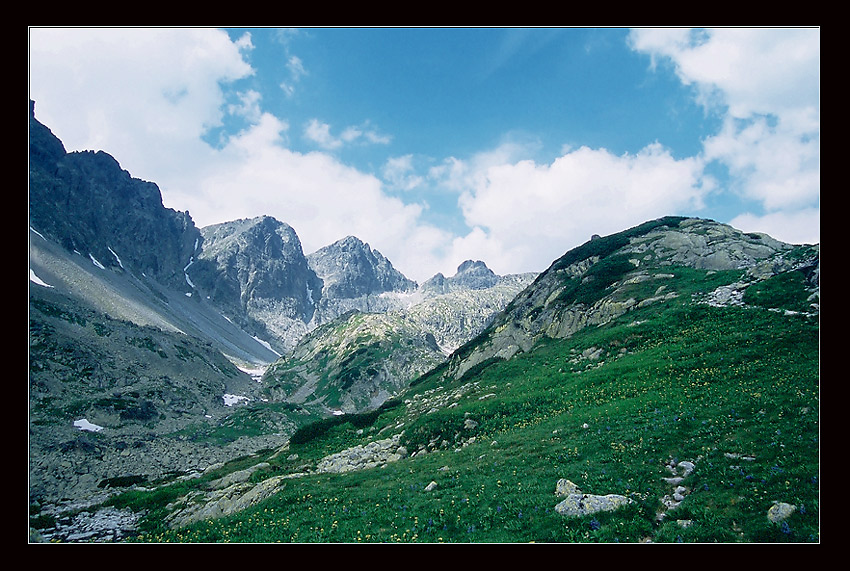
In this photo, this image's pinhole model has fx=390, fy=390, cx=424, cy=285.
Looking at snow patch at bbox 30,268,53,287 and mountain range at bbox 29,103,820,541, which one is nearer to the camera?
mountain range at bbox 29,103,820,541

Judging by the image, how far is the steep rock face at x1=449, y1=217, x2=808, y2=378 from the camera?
52.7 meters

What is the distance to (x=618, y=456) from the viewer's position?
1856cm

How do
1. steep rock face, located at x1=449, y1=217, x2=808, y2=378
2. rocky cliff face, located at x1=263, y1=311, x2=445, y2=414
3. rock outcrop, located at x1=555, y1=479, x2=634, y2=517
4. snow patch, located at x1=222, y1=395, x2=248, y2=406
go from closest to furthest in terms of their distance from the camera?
rock outcrop, located at x1=555, y1=479, x2=634, y2=517
steep rock face, located at x1=449, y1=217, x2=808, y2=378
snow patch, located at x1=222, y1=395, x2=248, y2=406
rocky cliff face, located at x1=263, y1=311, x2=445, y2=414

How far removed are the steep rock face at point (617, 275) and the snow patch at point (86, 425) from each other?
3023 inches

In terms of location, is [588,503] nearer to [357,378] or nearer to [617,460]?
[617,460]

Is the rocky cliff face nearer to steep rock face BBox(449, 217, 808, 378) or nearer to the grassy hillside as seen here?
steep rock face BBox(449, 217, 808, 378)

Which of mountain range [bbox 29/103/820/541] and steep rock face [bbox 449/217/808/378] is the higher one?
steep rock face [bbox 449/217/808/378]

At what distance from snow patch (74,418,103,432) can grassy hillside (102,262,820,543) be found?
64.5 meters

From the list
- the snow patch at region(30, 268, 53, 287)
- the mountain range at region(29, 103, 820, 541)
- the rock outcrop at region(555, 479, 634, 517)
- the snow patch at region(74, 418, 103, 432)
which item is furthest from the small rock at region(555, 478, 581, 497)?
the snow patch at region(30, 268, 53, 287)

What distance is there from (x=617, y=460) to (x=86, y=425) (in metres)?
105

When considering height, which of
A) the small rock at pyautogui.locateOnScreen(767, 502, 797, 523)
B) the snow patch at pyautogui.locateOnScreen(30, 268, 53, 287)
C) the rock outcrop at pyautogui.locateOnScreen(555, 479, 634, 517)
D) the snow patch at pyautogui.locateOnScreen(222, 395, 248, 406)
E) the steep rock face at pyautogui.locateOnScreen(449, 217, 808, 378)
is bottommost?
the snow patch at pyautogui.locateOnScreen(222, 395, 248, 406)

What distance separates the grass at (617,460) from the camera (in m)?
13.1

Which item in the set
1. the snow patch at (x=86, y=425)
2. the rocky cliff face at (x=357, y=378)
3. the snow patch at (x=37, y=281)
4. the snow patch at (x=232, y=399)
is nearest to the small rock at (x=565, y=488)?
the snow patch at (x=86, y=425)

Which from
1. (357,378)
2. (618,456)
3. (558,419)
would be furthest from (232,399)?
(618,456)
